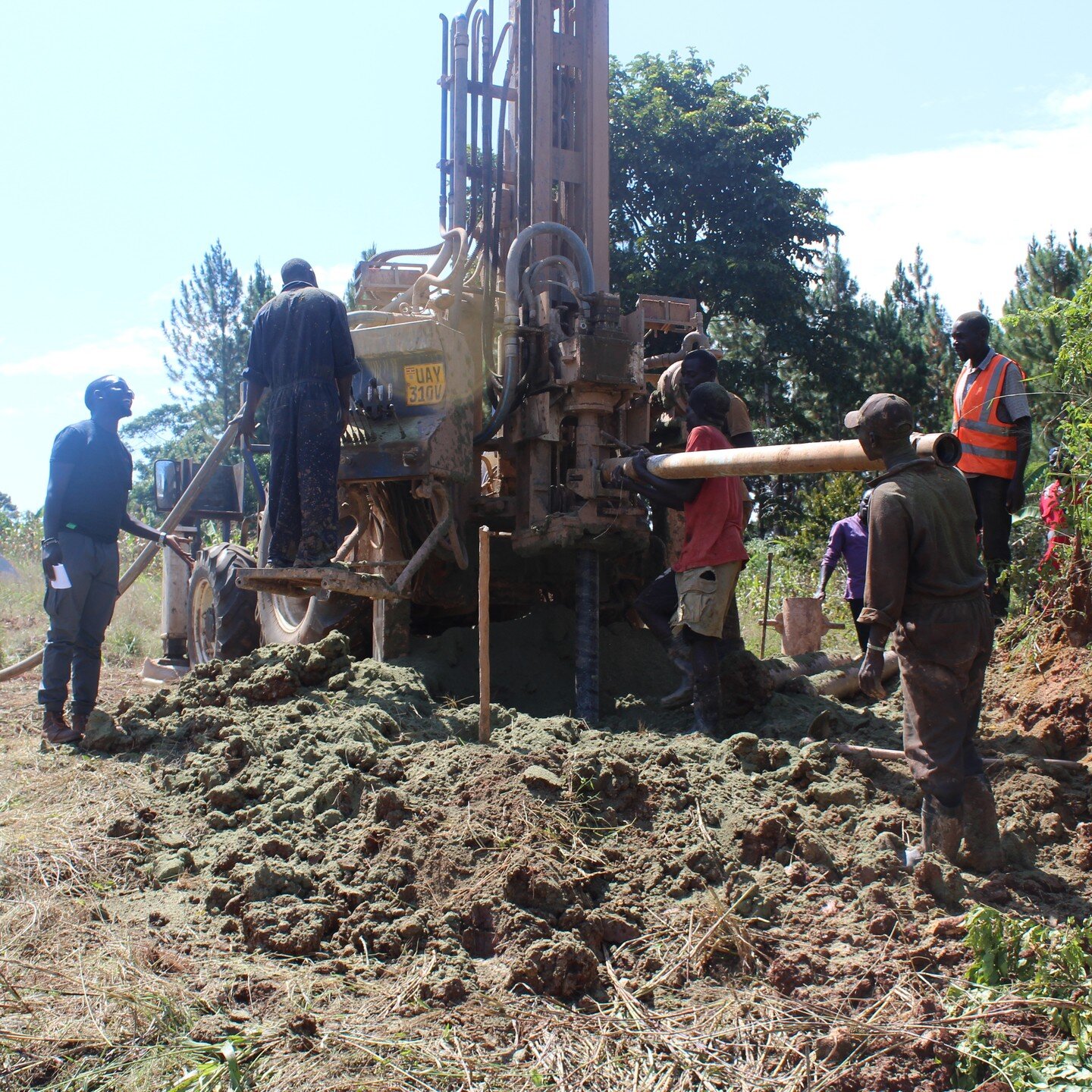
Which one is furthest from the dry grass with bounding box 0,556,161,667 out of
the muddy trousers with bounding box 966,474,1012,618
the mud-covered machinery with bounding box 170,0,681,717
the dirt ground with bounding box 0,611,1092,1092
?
the muddy trousers with bounding box 966,474,1012,618

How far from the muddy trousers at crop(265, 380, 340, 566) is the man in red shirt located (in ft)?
5.36

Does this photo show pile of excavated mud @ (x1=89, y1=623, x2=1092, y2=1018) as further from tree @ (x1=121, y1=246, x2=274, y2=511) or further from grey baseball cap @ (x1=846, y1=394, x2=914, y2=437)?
tree @ (x1=121, y1=246, x2=274, y2=511)

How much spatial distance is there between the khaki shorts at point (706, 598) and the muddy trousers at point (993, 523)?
123 centimetres

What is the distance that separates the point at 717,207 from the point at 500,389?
1746 cm

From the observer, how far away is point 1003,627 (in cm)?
595

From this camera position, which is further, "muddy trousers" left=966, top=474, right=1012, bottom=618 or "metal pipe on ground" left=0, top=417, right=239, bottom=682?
"metal pipe on ground" left=0, top=417, right=239, bottom=682

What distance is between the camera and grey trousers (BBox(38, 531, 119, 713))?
6.13 meters

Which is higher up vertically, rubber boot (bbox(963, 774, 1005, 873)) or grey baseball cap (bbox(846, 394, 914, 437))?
grey baseball cap (bbox(846, 394, 914, 437))

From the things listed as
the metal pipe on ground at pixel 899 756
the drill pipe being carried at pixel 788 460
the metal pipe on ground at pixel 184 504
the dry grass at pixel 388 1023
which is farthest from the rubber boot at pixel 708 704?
the metal pipe on ground at pixel 184 504

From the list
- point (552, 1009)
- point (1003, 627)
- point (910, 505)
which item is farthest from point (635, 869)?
point (1003, 627)

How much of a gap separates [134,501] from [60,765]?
35.3m

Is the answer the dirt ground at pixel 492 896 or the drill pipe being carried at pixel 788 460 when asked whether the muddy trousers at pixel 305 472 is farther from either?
the drill pipe being carried at pixel 788 460

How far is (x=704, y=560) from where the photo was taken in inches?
217

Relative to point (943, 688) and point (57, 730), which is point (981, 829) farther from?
point (57, 730)
